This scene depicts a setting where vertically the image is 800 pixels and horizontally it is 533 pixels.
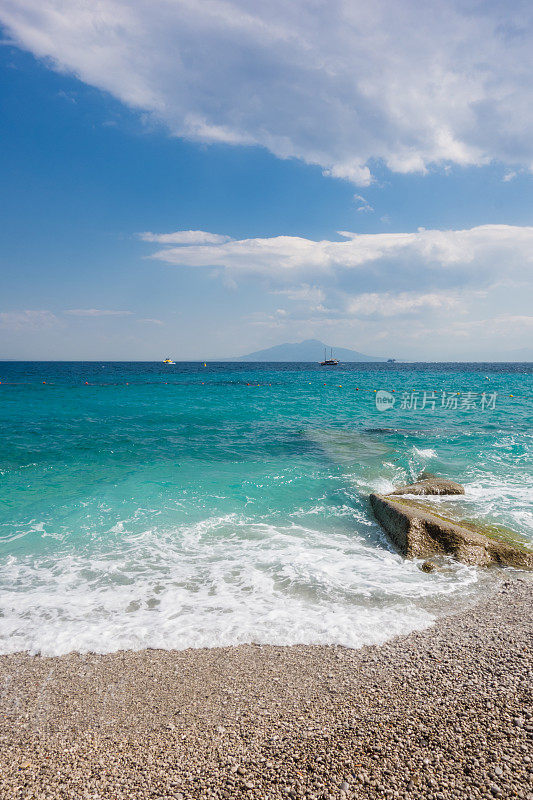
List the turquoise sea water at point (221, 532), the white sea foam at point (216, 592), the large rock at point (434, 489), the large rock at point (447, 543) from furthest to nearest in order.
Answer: the large rock at point (434, 489) < the large rock at point (447, 543) < the turquoise sea water at point (221, 532) < the white sea foam at point (216, 592)

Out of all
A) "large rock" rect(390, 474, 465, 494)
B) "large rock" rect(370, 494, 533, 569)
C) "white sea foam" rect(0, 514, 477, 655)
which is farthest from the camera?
"large rock" rect(390, 474, 465, 494)

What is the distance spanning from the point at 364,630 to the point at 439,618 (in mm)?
1481

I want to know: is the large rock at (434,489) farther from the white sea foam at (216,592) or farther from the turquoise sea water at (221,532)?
the white sea foam at (216,592)

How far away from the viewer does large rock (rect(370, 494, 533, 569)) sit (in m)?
9.37

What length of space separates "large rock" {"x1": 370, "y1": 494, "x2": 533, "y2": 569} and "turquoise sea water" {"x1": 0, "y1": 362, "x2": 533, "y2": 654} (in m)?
0.50

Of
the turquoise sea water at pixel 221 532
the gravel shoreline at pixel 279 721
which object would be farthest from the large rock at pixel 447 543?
the gravel shoreline at pixel 279 721

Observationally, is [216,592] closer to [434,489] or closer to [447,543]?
[447,543]

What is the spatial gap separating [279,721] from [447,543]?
6721 mm

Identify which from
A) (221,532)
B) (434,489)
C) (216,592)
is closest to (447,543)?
(434,489)

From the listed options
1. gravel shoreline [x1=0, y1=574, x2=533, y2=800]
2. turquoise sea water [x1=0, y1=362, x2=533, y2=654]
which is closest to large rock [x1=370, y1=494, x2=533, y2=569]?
turquoise sea water [x1=0, y1=362, x2=533, y2=654]

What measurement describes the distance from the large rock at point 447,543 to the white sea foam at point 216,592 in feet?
1.72

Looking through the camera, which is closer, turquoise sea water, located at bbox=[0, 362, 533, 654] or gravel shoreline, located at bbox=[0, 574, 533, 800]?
gravel shoreline, located at bbox=[0, 574, 533, 800]

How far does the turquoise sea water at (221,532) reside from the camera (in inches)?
289

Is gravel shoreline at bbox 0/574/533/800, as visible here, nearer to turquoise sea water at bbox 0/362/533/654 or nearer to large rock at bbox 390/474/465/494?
turquoise sea water at bbox 0/362/533/654
